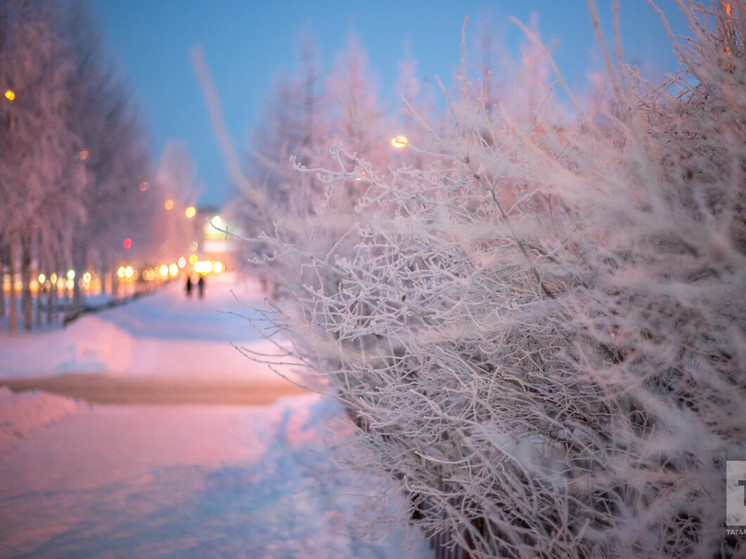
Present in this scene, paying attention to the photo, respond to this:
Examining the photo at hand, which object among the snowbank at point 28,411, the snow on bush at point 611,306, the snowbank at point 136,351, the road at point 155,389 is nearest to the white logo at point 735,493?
the snow on bush at point 611,306

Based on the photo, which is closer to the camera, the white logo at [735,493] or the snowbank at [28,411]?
the white logo at [735,493]

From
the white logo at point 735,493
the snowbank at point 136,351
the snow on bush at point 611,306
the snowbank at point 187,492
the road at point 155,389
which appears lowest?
the snowbank at point 187,492

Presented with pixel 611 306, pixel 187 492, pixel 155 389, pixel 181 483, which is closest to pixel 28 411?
pixel 155 389

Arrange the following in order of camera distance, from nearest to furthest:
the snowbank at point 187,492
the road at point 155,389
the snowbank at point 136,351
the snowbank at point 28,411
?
the snowbank at point 187,492 → the snowbank at point 28,411 → the road at point 155,389 → the snowbank at point 136,351

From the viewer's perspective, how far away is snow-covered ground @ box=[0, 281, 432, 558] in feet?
14.0

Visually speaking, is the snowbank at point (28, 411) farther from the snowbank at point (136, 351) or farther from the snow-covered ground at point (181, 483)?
the snowbank at point (136, 351)

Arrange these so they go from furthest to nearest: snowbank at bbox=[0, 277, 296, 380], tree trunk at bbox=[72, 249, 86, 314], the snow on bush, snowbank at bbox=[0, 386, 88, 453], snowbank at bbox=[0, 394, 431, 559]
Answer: tree trunk at bbox=[72, 249, 86, 314]
snowbank at bbox=[0, 277, 296, 380]
snowbank at bbox=[0, 386, 88, 453]
snowbank at bbox=[0, 394, 431, 559]
the snow on bush

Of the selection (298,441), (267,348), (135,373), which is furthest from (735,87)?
(267,348)

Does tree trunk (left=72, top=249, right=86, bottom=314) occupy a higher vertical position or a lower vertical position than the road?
higher

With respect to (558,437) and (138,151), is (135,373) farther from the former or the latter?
(138,151)

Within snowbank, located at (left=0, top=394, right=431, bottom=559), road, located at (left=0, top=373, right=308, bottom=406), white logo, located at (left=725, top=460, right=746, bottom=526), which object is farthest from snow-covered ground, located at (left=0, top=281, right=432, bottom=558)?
white logo, located at (left=725, top=460, right=746, bottom=526)

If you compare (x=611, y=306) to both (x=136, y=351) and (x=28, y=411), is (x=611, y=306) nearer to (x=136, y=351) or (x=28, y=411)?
(x=28, y=411)

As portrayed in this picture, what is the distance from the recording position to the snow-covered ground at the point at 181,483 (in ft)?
14.0

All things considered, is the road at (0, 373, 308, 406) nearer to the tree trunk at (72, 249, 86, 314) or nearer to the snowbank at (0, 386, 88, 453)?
the snowbank at (0, 386, 88, 453)
